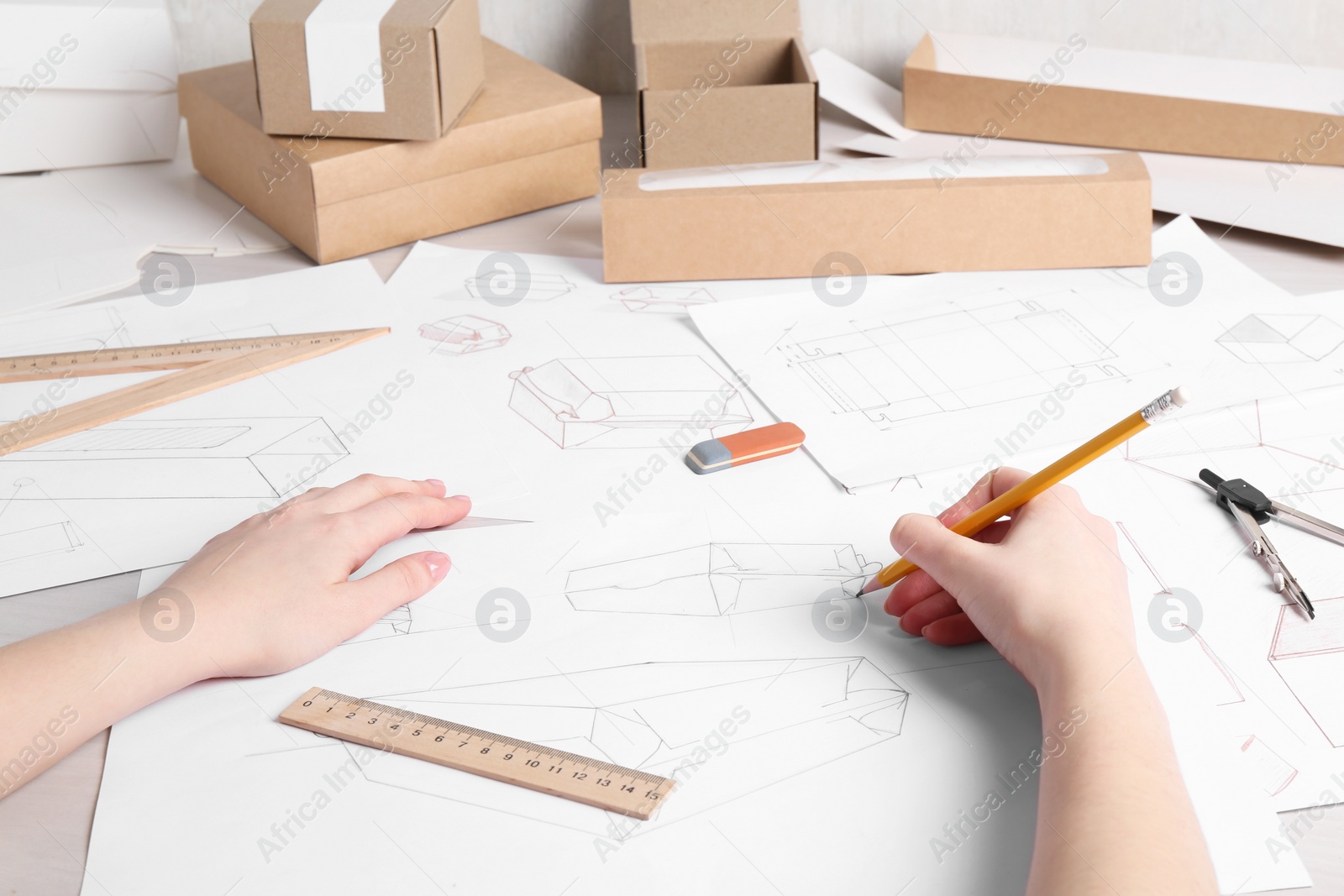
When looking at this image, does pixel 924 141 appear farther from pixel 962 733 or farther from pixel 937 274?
pixel 962 733

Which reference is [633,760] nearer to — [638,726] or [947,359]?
[638,726]

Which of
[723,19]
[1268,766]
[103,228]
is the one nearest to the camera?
[1268,766]

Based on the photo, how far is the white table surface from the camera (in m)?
0.52

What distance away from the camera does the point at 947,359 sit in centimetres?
94

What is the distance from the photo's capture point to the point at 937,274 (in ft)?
3.54

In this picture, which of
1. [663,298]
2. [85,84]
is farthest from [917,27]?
[85,84]

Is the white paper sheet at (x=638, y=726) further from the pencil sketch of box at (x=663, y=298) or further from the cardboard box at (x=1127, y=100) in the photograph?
the cardboard box at (x=1127, y=100)

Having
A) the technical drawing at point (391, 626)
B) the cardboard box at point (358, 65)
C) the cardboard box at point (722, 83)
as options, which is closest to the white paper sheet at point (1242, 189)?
the cardboard box at point (722, 83)

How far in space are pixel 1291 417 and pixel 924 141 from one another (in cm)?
62

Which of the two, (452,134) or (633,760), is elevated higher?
(452,134)

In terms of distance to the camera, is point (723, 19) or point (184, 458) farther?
point (723, 19)

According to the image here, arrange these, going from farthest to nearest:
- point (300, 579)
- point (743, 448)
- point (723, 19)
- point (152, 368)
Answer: point (723, 19) < point (152, 368) < point (743, 448) < point (300, 579)

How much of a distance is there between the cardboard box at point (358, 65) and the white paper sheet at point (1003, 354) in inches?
13.6

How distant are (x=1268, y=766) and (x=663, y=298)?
2.17 feet
